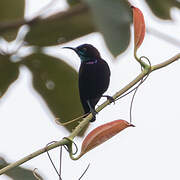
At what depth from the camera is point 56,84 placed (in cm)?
281

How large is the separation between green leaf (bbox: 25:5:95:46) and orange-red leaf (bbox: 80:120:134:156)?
1.23m

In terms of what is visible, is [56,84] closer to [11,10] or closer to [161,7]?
[11,10]

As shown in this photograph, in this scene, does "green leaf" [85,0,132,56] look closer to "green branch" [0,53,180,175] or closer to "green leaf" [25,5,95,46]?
"green branch" [0,53,180,175]

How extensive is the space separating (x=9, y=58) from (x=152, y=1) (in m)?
0.76

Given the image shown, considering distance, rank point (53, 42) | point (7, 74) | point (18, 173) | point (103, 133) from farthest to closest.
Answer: point (53, 42), point (7, 74), point (18, 173), point (103, 133)

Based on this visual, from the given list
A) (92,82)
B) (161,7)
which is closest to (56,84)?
(92,82)

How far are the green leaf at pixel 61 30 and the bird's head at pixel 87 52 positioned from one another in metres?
0.22

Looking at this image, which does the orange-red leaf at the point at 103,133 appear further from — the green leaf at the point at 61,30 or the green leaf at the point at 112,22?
the green leaf at the point at 61,30

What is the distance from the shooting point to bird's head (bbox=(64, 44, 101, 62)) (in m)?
3.02

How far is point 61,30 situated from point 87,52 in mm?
289

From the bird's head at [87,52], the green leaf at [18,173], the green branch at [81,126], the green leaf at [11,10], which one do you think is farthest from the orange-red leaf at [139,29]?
the bird's head at [87,52]

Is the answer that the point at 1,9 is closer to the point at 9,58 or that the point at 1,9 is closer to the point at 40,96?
the point at 9,58

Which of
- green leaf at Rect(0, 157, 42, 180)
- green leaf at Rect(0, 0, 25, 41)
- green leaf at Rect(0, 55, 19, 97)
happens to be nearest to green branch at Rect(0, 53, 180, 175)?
green leaf at Rect(0, 157, 42, 180)

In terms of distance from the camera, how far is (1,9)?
2770mm
